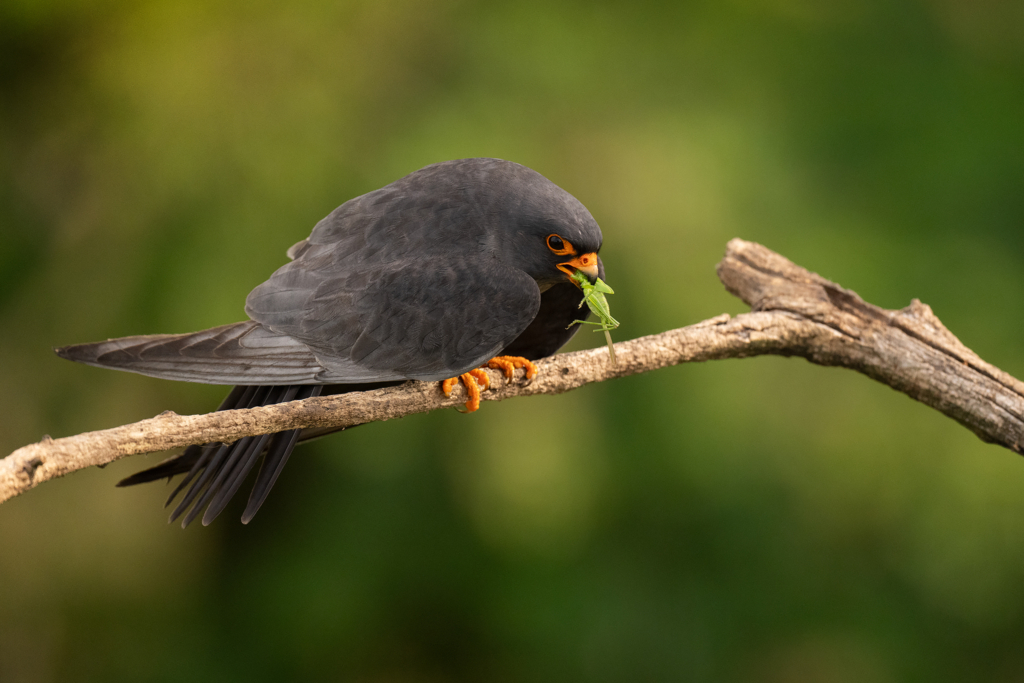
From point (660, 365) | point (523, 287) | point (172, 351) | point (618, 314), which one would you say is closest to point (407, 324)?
point (523, 287)

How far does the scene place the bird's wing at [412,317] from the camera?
2012 mm

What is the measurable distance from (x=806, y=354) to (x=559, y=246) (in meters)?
0.97

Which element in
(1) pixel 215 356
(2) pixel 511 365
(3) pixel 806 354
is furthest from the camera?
(3) pixel 806 354

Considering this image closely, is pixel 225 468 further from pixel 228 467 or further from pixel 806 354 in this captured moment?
pixel 806 354

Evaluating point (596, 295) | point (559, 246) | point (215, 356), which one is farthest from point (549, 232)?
point (215, 356)

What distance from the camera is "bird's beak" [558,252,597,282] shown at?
2094mm

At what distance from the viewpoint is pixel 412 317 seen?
2.04 m

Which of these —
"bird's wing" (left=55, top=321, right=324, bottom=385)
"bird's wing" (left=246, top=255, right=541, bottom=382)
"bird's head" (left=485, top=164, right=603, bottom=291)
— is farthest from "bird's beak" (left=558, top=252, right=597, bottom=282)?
"bird's wing" (left=55, top=321, right=324, bottom=385)

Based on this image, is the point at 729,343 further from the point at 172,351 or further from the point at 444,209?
the point at 172,351

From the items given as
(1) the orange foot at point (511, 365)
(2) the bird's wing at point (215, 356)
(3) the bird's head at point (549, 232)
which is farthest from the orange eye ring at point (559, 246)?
(2) the bird's wing at point (215, 356)

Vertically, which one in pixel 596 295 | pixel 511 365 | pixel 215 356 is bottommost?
pixel 215 356

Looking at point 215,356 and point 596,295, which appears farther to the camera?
point 596,295

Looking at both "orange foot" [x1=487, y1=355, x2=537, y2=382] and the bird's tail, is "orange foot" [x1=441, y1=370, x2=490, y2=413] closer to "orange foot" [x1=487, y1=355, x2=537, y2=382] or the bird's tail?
"orange foot" [x1=487, y1=355, x2=537, y2=382]

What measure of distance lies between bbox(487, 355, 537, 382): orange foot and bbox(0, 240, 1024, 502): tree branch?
1.0 inches
